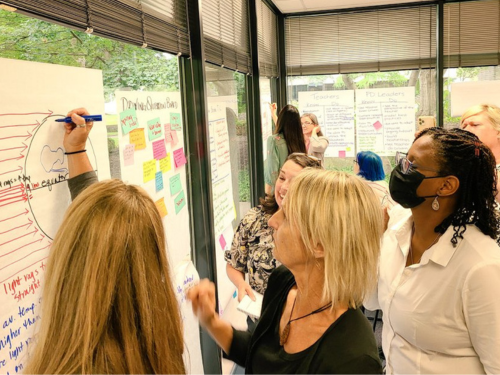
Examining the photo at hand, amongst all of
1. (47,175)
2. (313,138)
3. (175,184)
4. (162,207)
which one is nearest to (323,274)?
(47,175)

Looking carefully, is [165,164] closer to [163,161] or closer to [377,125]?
[163,161]

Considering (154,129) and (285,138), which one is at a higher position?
(154,129)

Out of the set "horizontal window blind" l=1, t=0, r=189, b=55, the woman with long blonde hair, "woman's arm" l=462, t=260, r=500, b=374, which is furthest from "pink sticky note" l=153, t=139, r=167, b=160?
"woman's arm" l=462, t=260, r=500, b=374

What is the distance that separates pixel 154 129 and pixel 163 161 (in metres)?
0.17

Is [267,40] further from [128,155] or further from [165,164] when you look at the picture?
[128,155]

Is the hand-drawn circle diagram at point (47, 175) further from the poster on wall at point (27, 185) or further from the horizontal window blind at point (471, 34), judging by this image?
the horizontal window blind at point (471, 34)

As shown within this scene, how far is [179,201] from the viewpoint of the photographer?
2422 millimetres

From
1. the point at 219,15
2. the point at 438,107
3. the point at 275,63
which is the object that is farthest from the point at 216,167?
the point at 438,107

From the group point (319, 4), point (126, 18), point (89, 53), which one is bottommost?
point (89, 53)

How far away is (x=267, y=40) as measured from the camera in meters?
4.67

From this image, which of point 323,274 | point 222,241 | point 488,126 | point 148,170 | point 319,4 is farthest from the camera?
point 319,4

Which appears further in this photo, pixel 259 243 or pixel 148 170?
pixel 259 243

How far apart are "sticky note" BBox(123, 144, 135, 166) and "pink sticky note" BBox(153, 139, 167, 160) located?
22 centimetres

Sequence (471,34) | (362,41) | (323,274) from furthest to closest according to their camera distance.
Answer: (362,41)
(471,34)
(323,274)
